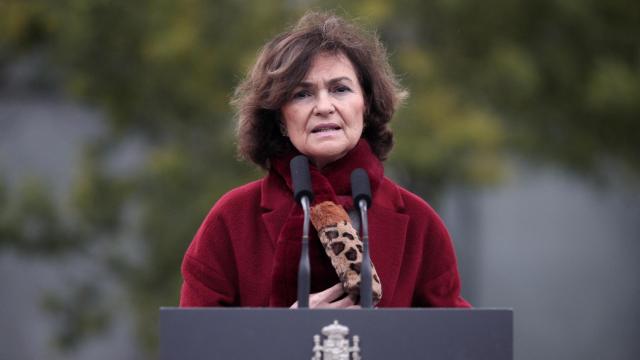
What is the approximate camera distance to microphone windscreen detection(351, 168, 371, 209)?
3363 mm

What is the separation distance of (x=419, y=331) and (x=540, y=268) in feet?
31.6

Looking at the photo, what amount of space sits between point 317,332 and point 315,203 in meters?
0.68

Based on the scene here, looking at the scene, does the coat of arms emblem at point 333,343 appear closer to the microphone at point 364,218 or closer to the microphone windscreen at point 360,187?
the microphone at point 364,218

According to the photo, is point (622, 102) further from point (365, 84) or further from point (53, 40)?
point (365, 84)

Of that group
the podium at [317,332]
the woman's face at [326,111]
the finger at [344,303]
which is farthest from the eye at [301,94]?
the podium at [317,332]

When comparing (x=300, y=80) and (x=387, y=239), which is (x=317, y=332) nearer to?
(x=387, y=239)

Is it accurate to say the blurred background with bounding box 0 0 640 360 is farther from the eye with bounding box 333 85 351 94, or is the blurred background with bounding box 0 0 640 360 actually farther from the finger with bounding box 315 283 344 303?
the finger with bounding box 315 283 344 303

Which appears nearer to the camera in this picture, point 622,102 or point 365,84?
point 365,84

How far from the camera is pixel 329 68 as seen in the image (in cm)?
361

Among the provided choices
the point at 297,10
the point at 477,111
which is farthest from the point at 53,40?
A: the point at 477,111

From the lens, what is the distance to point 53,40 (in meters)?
8.93

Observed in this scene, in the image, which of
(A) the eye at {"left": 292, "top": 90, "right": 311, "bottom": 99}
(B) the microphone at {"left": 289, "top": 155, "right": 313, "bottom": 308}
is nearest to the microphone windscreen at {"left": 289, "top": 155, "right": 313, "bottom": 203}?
(B) the microphone at {"left": 289, "top": 155, "right": 313, "bottom": 308}

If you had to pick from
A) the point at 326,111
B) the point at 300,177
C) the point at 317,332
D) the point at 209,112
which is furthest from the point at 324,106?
the point at 209,112

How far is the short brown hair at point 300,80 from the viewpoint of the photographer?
362 centimetres
